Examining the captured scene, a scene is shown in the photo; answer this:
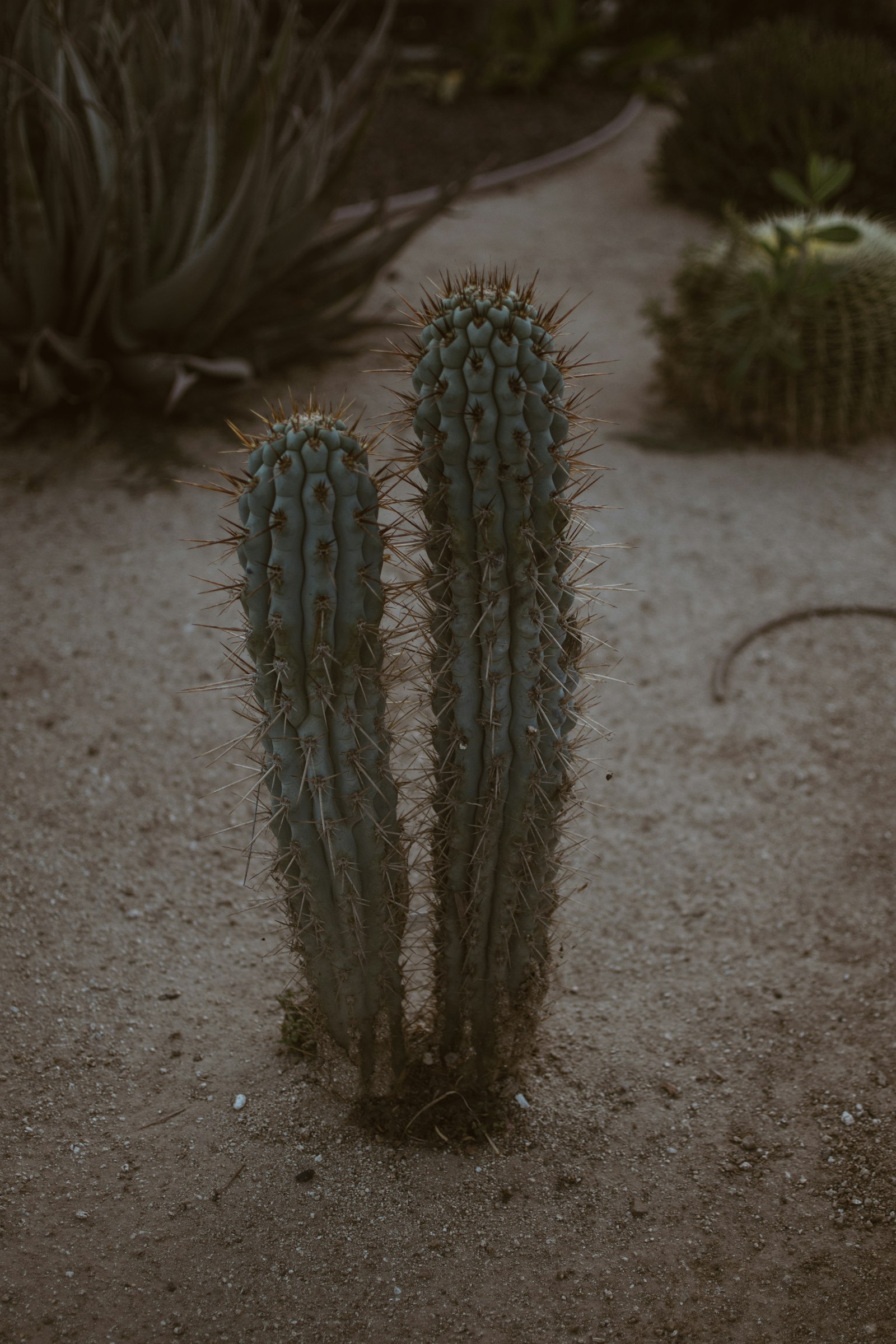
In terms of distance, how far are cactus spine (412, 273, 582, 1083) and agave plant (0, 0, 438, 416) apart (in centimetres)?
282

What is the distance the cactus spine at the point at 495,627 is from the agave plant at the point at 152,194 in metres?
2.82

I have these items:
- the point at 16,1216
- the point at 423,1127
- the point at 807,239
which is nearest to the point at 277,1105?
the point at 423,1127

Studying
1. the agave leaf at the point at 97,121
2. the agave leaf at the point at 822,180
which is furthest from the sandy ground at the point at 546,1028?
the agave leaf at the point at 822,180

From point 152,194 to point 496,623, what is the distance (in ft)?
Answer: 11.4

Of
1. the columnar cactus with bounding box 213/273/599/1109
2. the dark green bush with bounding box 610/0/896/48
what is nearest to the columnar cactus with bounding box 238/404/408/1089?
the columnar cactus with bounding box 213/273/599/1109

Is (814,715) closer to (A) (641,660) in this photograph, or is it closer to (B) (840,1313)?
(A) (641,660)

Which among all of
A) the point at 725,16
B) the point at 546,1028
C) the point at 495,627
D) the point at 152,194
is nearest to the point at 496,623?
the point at 495,627

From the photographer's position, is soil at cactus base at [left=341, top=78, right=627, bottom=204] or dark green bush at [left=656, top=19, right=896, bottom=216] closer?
dark green bush at [left=656, top=19, right=896, bottom=216]

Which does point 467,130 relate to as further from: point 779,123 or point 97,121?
point 97,121

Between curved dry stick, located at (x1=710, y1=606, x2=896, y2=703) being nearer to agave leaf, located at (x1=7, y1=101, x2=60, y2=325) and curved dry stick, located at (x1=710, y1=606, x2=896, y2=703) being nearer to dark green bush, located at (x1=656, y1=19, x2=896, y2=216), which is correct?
agave leaf, located at (x1=7, y1=101, x2=60, y2=325)

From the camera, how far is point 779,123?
7109 millimetres

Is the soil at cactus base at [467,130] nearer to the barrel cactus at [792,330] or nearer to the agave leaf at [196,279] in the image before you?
the barrel cactus at [792,330]

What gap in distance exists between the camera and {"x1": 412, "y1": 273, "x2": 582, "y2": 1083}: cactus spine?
1.73m

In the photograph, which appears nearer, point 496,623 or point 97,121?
point 496,623
